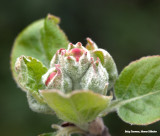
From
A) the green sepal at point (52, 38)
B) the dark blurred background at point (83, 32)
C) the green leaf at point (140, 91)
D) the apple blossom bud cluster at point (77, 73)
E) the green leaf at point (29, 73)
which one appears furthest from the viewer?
the dark blurred background at point (83, 32)

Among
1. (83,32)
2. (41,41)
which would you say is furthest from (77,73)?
(83,32)

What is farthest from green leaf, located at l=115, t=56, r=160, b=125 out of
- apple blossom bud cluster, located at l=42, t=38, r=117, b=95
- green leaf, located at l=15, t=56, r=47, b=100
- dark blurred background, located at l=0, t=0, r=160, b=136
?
dark blurred background, located at l=0, t=0, r=160, b=136

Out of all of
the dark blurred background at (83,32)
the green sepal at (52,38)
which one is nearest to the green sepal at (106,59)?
the green sepal at (52,38)

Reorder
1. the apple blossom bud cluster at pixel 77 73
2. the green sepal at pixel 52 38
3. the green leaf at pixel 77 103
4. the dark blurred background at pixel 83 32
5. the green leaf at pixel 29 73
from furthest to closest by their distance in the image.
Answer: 1. the dark blurred background at pixel 83 32
2. the green sepal at pixel 52 38
3. the green leaf at pixel 29 73
4. the apple blossom bud cluster at pixel 77 73
5. the green leaf at pixel 77 103

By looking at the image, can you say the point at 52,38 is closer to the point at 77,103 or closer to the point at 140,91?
the point at 140,91

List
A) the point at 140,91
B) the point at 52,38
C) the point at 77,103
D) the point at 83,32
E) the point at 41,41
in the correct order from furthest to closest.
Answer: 1. the point at 83,32
2. the point at 41,41
3. the point at 52,38
4. the point at 140,91
5. the point at 77,103

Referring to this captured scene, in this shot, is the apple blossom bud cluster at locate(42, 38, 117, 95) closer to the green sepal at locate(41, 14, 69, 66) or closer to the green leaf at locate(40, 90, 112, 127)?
the green leaf at locate(40, 90, 112, 127)

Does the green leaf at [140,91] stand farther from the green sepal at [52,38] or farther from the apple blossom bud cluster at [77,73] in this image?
the green sepal at [52,38]
